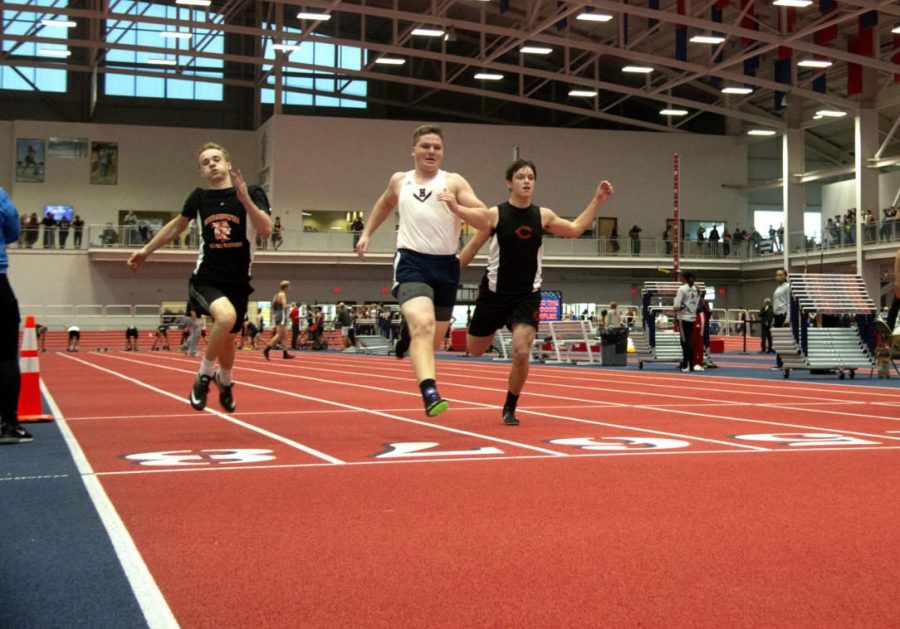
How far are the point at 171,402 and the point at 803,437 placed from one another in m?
7.02

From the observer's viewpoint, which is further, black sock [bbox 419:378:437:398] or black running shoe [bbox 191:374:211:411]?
black running shoe [bbox 191:374:211:411]

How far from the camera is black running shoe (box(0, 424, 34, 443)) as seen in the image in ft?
25.4

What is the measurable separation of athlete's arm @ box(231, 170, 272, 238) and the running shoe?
2.42 meters

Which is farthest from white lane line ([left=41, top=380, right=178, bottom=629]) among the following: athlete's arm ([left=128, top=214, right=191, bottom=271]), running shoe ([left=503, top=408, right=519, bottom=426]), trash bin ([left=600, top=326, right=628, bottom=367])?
trash bin ([left=600, top=326, right=628, bottom=367])

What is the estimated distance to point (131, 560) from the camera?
3.90 meters

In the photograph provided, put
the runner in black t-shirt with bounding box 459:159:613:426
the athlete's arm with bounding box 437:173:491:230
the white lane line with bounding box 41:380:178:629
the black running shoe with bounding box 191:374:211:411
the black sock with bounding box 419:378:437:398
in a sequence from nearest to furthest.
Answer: the white lane line with bounding box 41:380:178:629 < the black sock with bounding box 419:378:437:398 < the athlete's arm with bounding box 437:173:491:230 < the black running shoe with bounding box 191:374:211:411 < the runner in black t-shirt with bounding box 459:159:613:426

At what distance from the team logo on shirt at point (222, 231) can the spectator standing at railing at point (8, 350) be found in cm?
142

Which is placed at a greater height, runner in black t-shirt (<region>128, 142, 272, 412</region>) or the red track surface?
runner in black t-shirt (<region>128, 142, 272, 412</region>)

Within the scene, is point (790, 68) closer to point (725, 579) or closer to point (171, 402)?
point (171, 402)

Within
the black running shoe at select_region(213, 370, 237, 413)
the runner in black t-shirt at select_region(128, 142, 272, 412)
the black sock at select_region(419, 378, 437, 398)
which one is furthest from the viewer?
the black running shoe at select_region(213, 370, 237, 413)

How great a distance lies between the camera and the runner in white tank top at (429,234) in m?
8.16

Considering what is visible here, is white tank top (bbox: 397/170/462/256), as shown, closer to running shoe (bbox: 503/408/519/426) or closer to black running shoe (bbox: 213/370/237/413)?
running shoe (bbox: 503/408/519/426)

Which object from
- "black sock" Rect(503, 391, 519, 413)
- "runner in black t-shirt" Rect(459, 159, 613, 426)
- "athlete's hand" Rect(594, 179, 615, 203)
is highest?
"athlete's hand" Rect(594, 179, 615, 203)

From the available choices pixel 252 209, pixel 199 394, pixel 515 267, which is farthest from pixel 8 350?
pixel 515 267
